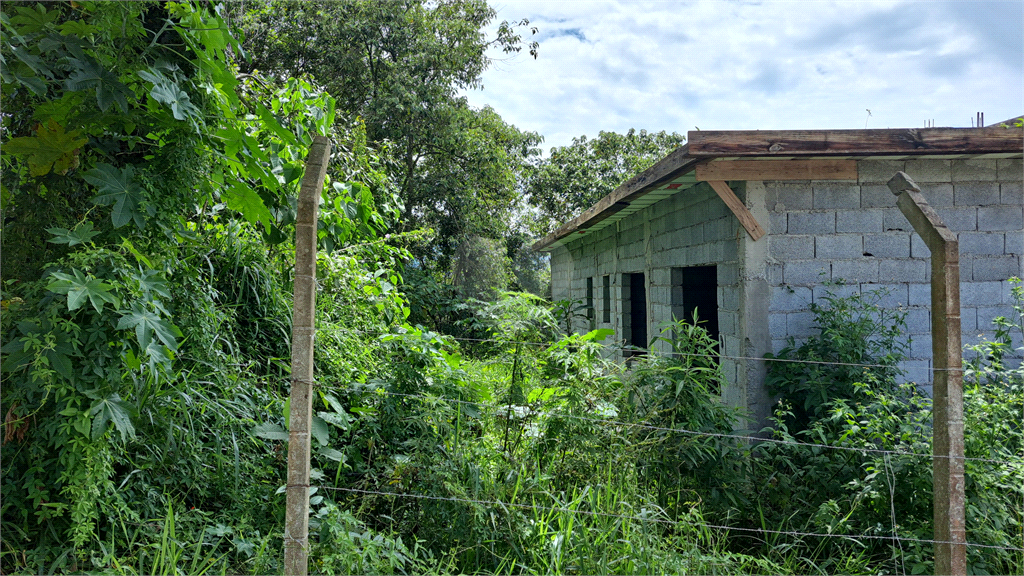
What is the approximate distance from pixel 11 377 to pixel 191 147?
112 cm

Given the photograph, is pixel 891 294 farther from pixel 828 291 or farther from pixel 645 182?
pixel 645 182

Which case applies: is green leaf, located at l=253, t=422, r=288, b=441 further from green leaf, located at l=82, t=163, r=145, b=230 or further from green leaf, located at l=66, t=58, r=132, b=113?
green leaf, located at l=66, t=58, r=132, b=113

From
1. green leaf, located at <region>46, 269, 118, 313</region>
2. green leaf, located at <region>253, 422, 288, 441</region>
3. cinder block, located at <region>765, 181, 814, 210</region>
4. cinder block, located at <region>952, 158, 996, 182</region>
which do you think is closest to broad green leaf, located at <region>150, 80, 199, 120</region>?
green leaf, located at <region>46, 269, 118, 313</region>

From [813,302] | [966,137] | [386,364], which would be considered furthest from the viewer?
[813,302]

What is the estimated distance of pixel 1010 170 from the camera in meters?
4.83

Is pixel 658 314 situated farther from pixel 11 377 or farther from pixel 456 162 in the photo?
pixel 456 162

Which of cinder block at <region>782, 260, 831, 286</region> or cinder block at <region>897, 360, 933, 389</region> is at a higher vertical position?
cinder block at <region>782, 260, 831, 286</region>

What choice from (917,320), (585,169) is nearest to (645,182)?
(917,320)

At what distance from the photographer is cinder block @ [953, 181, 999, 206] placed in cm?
480

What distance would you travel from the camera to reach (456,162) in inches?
583

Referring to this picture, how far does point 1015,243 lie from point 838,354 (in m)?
1.96

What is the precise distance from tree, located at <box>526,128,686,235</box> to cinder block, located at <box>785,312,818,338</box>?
18.4 metres

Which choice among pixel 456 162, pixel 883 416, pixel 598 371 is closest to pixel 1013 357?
pixel 883 416

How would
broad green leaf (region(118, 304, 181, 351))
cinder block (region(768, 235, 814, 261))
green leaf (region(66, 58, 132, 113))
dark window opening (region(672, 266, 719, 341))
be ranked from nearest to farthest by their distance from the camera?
broad green leaf (region(118, 304, 181, 351)) → green leaf (region(66, 58, 132, 113)) → cinder block (region(768, 235, 814, 261)) → dark window opening (region(672, 266, 719, 341))
